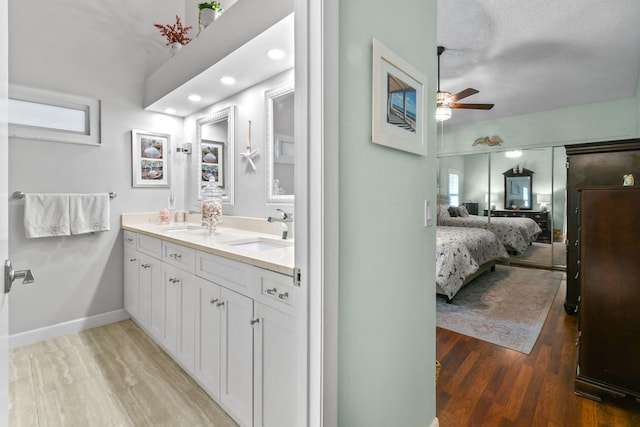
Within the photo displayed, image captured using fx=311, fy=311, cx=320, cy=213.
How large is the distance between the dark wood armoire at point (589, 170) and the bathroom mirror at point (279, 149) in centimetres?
Answer: 235

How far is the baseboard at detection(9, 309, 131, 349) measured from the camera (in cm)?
245

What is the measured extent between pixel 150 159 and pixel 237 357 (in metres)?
2.48

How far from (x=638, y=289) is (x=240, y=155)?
2.77 meters

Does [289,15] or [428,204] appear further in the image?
[289,15]

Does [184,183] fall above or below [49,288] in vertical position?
above

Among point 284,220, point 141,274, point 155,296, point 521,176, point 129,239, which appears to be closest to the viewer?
point 284,220

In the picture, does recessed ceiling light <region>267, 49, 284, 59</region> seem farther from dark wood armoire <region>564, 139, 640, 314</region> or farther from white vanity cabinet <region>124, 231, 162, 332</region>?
dark wood armoire <region>564, 139, 640, 314</region>

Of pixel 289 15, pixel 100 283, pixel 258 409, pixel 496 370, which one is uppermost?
pixel 289 15

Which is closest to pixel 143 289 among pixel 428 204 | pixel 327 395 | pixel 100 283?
pixel 100 283

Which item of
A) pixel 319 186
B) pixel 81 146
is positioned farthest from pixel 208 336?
pixel 81 146

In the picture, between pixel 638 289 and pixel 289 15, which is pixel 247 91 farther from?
pixel 638 289

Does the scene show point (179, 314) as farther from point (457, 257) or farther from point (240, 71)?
point (457, 257)

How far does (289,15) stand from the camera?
1.55 meters

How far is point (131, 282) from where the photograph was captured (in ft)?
9.15
